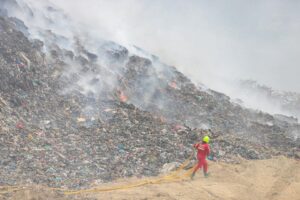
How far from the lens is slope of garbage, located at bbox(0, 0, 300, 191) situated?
12273 millimetres

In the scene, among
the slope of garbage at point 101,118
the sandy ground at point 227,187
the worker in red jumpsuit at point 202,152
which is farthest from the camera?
the slope of garbage at point 101,118

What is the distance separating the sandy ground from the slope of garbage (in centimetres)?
91

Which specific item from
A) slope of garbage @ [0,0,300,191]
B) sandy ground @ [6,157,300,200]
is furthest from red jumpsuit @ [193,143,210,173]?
slope of garbage @ [0,0,300,191]

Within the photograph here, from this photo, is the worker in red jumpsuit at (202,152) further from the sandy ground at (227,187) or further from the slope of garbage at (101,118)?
the slope of garbage at (101,118)

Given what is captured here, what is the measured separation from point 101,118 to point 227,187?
616 centimetres

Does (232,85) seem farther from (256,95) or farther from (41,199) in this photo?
(41,199)

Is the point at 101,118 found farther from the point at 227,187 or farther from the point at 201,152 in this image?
the point at 227,187

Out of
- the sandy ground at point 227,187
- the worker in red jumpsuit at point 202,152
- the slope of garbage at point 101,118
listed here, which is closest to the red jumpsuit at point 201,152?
the worker in red jumpsuit at point 202,152

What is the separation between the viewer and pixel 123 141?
14195mm

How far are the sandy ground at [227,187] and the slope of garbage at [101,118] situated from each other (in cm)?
91

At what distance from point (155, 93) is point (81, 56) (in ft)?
12.9

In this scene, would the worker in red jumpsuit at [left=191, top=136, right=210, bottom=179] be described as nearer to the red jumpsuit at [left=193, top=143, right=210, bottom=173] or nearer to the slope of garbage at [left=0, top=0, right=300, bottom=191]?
the red jumpsuit at [left=193, top=143, right=210, bottom=173]

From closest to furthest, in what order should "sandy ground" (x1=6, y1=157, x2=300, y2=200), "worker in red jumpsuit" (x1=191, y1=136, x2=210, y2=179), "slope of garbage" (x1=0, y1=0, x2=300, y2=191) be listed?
"sandy ground" (x1=6, y1=157, x2=300, y2=200) < "worker in red jumpsuit" (x1=191, y1=136, x2=210, y2=179) < "slope of garbage" (x1=0, y1=0, x2=300, y2=191)

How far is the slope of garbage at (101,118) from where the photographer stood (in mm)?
12273
